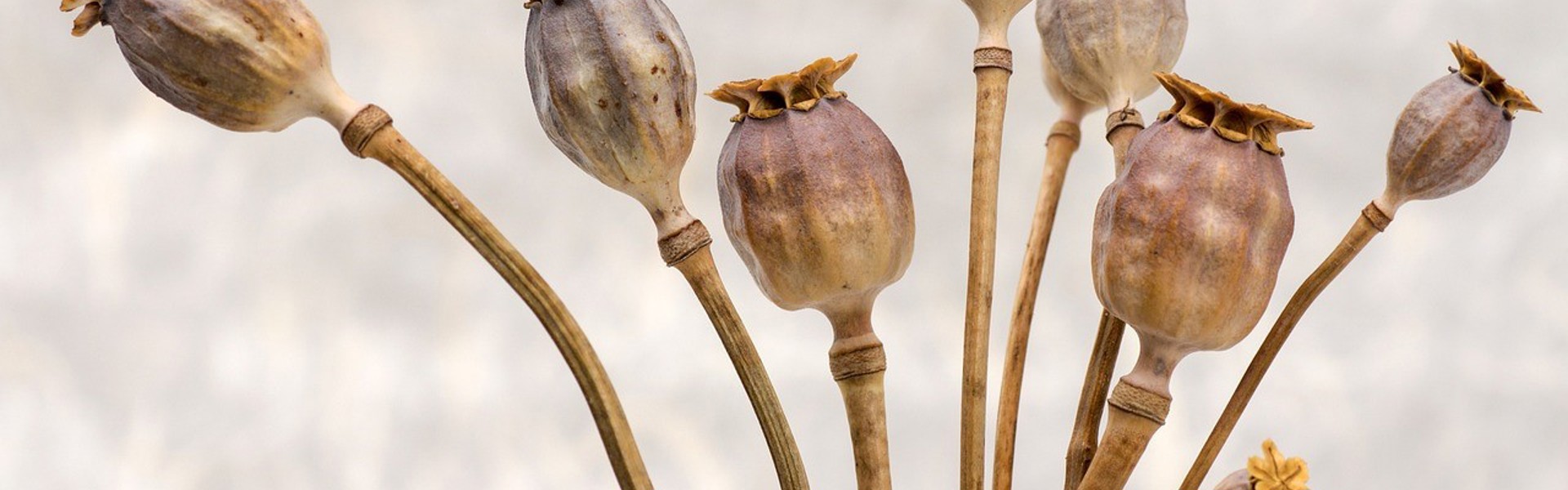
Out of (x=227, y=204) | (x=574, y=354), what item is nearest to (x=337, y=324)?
(x=227, y=204)

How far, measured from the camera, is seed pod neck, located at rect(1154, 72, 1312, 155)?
648mm

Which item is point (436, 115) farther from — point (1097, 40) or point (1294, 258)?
point (1294, 258)

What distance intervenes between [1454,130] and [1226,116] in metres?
0.11

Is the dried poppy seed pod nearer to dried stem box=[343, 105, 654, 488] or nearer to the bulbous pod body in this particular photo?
dried stem box=[343, 105, 654, 488]

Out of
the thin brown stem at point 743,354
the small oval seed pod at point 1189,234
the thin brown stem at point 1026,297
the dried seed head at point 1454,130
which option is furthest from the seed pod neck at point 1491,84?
the thin brown stem at point 743,354

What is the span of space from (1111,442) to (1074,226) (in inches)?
16.7

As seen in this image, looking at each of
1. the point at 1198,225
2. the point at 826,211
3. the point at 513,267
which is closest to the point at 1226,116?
the point at 1198,225

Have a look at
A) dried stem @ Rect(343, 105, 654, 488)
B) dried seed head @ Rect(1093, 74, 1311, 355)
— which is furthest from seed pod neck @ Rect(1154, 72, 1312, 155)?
dried stem @ Rect(343, 105, 654, 488)

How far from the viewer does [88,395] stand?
0.91m

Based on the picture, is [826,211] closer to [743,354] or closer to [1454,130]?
[743,354]

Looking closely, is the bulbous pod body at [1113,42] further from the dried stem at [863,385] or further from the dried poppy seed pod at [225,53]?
the dried poppy seed pod at [225,53]

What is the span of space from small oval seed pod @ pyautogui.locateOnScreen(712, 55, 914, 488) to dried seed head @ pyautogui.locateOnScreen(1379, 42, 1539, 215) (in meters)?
0.22

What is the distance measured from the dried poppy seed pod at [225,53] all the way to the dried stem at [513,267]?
0.02 meters

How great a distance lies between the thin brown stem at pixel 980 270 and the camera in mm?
720
